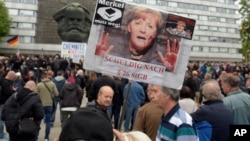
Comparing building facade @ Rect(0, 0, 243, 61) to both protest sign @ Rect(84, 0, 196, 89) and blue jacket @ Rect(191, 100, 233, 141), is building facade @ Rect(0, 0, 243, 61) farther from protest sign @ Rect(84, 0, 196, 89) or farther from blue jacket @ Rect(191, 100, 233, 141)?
blue jacket @ Rect(191, 100, 233, 141)

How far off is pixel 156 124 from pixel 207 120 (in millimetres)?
922

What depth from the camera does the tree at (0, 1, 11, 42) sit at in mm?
55516

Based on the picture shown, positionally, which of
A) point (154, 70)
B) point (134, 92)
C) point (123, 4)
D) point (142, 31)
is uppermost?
point (123, 4)

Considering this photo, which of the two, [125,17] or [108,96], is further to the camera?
[108,96]

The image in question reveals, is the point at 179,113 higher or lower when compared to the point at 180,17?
lower

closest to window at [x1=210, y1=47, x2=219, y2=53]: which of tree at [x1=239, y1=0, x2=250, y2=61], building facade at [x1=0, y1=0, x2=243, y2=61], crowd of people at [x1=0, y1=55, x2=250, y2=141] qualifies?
building facade at [x1=0, y1=0, x2=243, y2=61]

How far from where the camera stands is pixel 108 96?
4.91 m

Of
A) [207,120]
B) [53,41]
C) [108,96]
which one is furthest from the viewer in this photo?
[53,41]

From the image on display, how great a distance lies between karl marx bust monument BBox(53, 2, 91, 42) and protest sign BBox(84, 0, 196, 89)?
22001 millimetres

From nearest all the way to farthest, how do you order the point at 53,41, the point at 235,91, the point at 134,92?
the point at 235,91 < the point at 134,92 < the point at 53,41

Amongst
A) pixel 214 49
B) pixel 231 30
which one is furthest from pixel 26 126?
pixel 231 30

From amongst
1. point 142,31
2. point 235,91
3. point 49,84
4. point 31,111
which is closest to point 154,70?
point 142,31

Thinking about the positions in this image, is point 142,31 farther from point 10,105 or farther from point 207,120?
point 10,105

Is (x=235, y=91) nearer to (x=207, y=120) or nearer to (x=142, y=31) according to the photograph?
(x=207, y=120)
